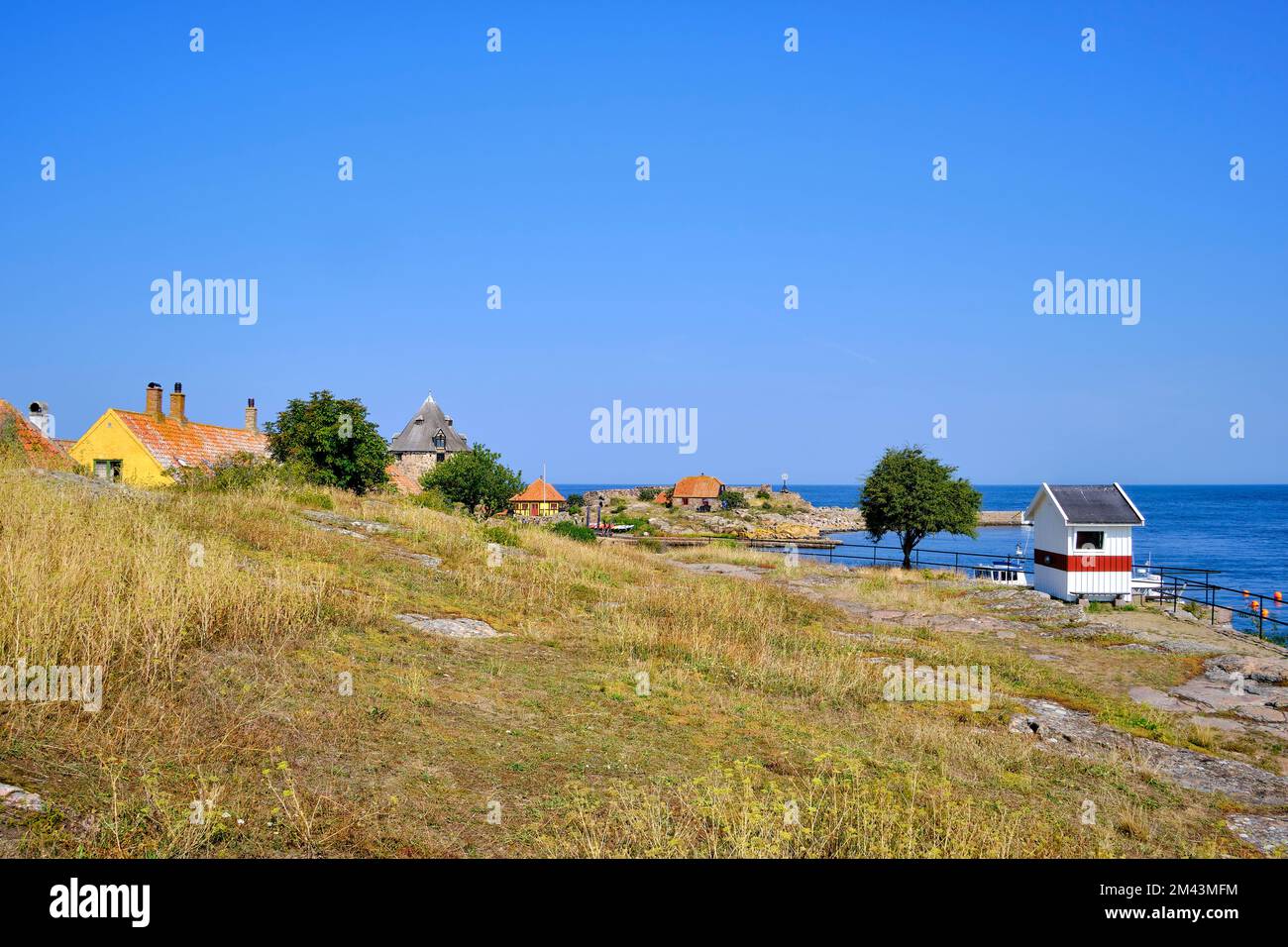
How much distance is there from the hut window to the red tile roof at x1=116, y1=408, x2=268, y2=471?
3679 centimetres

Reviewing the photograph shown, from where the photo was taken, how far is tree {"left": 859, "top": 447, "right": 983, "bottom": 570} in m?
42.3

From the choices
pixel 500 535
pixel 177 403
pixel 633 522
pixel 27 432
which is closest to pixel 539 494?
pixel 633 522

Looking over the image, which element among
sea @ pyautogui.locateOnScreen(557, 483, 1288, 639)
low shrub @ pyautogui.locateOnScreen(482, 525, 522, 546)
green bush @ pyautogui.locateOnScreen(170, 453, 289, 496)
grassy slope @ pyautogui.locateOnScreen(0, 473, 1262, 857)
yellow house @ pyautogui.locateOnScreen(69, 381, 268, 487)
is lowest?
sea @ pyautogui.locateOnScreen(557, 483, 1288, 639)

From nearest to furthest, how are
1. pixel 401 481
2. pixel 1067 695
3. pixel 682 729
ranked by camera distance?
pixel 682 729 < pixel 1067 695 < pixel 401 481

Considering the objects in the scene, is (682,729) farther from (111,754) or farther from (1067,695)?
(1067,695)

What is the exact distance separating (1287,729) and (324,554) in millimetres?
17015

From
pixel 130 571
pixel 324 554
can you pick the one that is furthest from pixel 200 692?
pixel 324 554

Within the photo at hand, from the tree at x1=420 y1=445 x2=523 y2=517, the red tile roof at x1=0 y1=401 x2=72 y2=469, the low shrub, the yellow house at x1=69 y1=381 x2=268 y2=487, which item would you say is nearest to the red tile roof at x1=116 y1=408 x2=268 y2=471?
the yellow house at x1=69 y1=381 x2=268 y2=487

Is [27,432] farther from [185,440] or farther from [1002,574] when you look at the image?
[1002,574]

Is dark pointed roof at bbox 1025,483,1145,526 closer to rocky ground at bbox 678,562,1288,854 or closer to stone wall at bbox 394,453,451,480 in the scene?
rocky ground at bbox 678,562,1288,854

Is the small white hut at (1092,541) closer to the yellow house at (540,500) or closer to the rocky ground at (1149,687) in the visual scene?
the rocky ground at (1149,687)

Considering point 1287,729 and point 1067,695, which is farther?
point 1067,695

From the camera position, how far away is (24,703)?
6426mm
